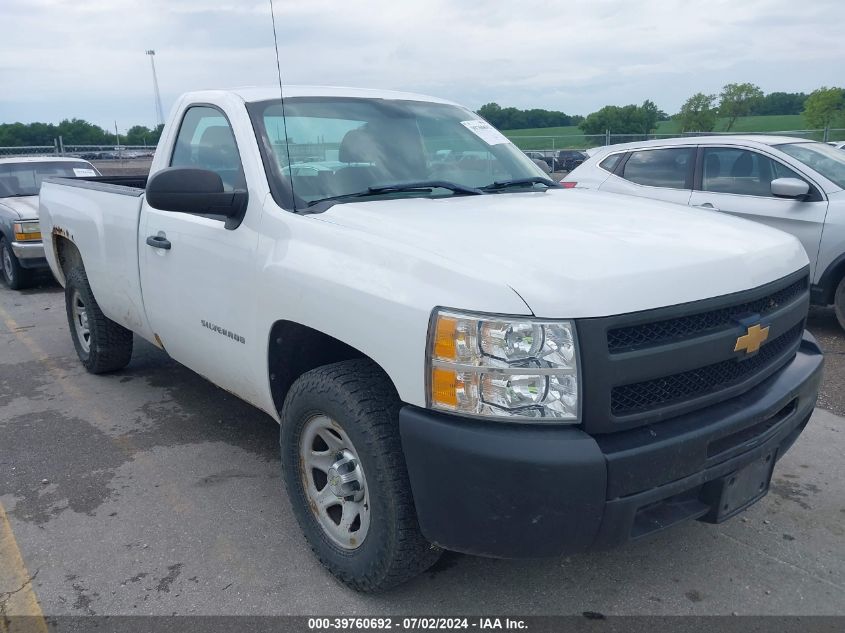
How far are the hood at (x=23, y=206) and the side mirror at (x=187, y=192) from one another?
706 centimetres

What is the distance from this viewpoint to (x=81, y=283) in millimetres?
5297

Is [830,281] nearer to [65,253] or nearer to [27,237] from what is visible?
[65,253]

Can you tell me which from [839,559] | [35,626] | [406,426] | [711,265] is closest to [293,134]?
[406,426]

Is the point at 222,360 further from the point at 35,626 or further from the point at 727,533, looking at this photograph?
the point at 727,533

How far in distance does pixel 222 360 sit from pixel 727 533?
2464 millimetres

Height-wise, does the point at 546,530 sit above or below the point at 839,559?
above

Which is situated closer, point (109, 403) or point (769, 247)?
point (769, 247)

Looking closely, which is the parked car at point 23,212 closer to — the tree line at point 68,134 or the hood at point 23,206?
the hood at point 23,206

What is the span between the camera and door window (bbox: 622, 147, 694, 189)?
7129 mm

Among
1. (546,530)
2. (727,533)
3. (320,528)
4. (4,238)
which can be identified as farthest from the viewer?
Result: (4,238)

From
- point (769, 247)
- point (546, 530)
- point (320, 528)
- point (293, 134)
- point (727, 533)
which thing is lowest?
point (727, 533)

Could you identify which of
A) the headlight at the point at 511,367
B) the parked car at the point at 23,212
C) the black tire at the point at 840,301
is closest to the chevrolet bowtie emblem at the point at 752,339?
the headlight at the point at 511,367

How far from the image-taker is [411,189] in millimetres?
3363

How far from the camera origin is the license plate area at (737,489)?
100 inches
